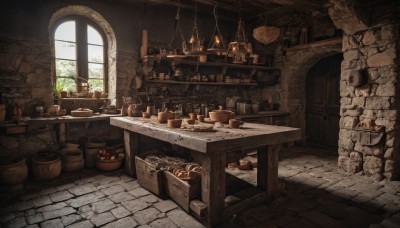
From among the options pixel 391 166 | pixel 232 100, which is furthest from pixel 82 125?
pixel 391 166

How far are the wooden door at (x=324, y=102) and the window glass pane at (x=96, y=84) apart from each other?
5.29 meters

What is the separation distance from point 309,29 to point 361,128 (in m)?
2.97

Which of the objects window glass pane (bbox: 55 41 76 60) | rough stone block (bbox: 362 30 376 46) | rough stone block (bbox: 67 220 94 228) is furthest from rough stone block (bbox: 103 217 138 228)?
rough stone block (bbox: 362 30 376 46)

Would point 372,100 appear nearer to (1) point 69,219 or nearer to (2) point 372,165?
(2) point 372,165

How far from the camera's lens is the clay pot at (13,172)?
12.3 feet

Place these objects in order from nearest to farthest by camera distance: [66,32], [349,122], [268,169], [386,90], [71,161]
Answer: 1. [268,169]
2. [386,90]
3. [71,161]
4. [349,122]
5. [66,32]

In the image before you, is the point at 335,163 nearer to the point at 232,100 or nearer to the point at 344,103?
the point at 344,103

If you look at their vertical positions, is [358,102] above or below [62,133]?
above

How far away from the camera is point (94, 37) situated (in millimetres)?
5324

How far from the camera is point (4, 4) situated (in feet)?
13.6

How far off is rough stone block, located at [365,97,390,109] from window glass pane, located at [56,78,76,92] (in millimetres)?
5536

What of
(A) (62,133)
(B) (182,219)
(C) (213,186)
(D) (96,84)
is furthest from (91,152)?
(C) (213,186)

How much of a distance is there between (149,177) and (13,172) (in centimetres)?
208

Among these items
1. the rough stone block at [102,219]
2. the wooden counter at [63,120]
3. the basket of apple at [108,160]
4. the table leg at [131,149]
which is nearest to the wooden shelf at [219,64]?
the wooden counter at [63,120]
